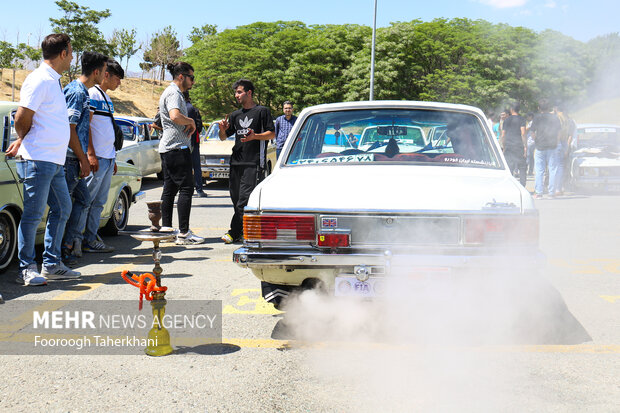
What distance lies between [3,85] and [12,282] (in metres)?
50.2

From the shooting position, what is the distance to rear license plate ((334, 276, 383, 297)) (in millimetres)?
3426

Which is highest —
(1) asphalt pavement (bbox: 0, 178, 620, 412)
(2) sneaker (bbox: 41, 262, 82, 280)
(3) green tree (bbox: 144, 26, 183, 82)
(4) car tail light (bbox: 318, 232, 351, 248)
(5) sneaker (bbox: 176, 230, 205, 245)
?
(3) green tree (bbox: 144, 26, 183, 82)

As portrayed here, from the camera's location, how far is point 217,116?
50156mm

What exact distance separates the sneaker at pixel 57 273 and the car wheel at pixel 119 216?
2.27 meters

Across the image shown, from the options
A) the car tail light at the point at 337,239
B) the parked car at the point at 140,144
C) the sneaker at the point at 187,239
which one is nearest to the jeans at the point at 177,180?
the sneaker at the point at 187,239

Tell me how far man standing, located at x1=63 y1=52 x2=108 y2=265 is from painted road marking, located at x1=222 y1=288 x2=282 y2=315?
6.12 feet

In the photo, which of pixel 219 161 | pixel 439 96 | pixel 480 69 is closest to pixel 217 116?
pixel 439 96

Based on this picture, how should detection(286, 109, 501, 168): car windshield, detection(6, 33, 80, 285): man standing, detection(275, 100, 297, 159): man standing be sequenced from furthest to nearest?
detection(275, 100, 297, 159): man standing < detection(6, 33, 80, 285): man standing < detection(286, 109, 501, 168): car windshield

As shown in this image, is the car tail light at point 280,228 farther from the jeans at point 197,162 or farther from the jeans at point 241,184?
the jeans at point 197,162

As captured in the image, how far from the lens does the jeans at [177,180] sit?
6.83 metres

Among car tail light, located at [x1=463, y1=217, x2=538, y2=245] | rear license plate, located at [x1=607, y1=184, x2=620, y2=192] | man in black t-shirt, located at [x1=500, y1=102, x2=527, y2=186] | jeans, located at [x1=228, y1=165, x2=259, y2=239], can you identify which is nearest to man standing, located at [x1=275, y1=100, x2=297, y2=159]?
jeans, located at [x1=228, y1=165, x2=259, y2=239]

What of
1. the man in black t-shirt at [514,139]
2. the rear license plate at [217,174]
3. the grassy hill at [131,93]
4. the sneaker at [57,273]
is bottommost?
the sneaker at [57,273]

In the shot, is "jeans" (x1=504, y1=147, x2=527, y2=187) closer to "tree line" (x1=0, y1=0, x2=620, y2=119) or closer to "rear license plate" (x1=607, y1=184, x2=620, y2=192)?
"rear license plate" (x1=607, y1=184, x2=620, y2=192)

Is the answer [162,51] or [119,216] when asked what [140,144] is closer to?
[119,216]
